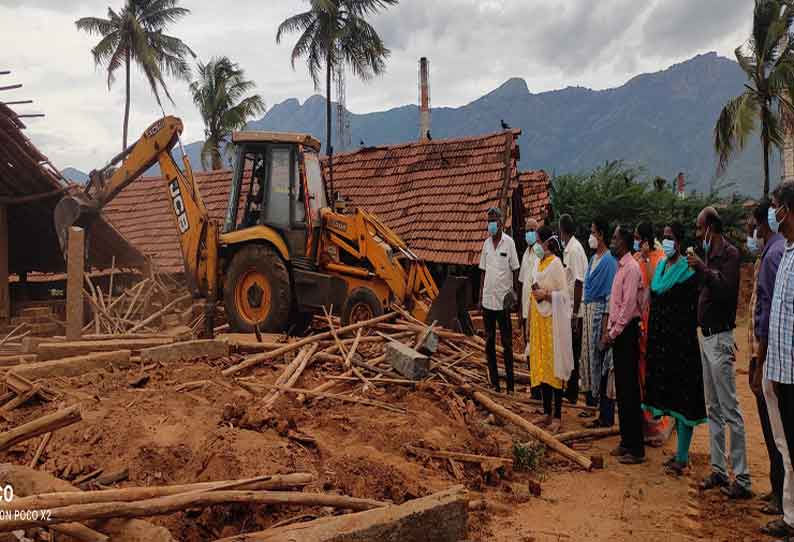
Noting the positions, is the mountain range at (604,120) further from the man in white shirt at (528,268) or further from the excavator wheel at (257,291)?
the man in white shirt at (528,268)

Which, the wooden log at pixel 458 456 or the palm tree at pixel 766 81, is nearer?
the wooden log at pixel 458 456

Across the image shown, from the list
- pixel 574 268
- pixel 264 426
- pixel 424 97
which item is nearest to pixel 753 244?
pixel 574 268

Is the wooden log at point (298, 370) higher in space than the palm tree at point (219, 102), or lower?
lower

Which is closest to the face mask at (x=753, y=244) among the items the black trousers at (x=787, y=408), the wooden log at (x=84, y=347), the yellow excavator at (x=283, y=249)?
the black trousers at (x=787, y=408)

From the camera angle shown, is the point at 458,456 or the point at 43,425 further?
the point at 458,456

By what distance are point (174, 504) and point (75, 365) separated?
3721mm

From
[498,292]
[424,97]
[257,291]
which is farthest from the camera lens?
[424,97]

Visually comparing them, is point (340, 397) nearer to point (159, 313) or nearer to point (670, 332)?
point (670, 332)

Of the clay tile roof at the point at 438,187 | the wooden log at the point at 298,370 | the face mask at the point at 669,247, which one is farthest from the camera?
the clay tile roof at the point at 438,187

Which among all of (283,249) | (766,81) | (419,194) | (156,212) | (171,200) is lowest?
(283,249)

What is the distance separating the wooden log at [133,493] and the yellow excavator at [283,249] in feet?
17.2

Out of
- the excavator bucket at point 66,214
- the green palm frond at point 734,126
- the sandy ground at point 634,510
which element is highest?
the green palm frond at point 734,126

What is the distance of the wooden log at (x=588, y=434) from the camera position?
19.0ft

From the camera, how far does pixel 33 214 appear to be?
408 inches
